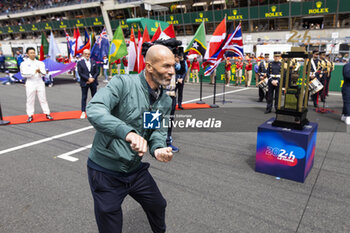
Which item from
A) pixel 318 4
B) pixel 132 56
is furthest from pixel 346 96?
pixel 318 4

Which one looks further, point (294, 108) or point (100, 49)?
point (100, 49)

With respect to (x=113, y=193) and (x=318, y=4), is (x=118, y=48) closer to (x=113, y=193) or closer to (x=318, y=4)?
(x=113, y=193)

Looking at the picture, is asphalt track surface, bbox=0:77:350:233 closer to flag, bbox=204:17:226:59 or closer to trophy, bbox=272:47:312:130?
trophy, bbox=272:47:312:130

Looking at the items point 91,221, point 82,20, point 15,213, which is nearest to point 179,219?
point 91,221

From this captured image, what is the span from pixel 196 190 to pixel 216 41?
6958 millimetres

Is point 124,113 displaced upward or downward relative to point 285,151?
upward

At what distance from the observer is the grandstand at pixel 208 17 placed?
2697 centimetres

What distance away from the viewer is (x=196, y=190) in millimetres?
3898

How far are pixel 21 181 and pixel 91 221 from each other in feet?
5.88

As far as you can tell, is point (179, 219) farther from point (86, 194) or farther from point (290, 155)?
point (290, 155)

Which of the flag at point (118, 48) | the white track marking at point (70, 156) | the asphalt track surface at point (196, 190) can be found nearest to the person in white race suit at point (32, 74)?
the asphalt track surface at point (196, 190)

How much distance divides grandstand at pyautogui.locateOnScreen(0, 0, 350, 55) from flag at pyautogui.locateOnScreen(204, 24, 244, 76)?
8975mm

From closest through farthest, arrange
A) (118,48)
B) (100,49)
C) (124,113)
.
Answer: (124,113) → (118,48) → (100,49)

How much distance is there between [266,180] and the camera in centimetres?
425
